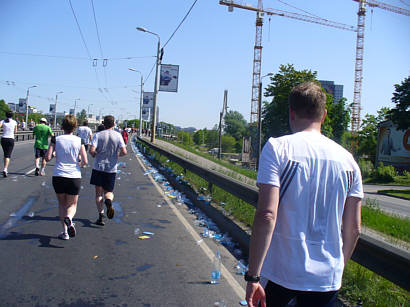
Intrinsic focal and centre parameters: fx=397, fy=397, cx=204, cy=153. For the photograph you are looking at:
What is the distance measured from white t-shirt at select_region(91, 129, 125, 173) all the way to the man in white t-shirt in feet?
17.2

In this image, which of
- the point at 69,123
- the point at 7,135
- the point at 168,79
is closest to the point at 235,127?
the point at 168,79

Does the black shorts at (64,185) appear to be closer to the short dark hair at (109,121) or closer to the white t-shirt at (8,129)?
the short dark hair at (109,121)

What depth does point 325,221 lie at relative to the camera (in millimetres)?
2107

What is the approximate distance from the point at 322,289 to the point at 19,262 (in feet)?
13.5

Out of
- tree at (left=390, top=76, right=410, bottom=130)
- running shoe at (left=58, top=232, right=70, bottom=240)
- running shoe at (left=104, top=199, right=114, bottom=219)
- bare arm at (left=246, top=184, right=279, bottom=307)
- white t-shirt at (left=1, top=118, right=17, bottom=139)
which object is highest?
tree at (left=390, top=76, right=410, bottom=130)

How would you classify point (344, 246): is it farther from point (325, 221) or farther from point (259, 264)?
point (259, 264)

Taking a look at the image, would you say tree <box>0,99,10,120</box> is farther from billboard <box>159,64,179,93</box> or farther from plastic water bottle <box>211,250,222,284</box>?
plastic water bottle <box>211,250,222,284</box>

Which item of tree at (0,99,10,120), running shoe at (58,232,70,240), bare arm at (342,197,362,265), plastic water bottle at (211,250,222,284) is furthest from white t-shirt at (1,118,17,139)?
tree at (0,99,10,120)

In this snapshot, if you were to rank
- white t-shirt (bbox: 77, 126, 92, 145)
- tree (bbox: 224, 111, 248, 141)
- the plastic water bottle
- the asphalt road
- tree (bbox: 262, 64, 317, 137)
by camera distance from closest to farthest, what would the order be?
the asphalt road, the plastic water bottle, white t-shirt (bbox: 77, 126, 92, 145), tree (bbox: 262, 64, 317, 137), tree (bbox: 224, 111, 248, 141)

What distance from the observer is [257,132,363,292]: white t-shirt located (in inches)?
80.5

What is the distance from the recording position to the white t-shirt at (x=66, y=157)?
5996 mm

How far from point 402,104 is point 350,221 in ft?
112

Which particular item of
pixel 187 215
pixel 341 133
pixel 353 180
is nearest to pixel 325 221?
pixel 353 180

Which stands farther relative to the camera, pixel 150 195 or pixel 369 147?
pixel 369 147
